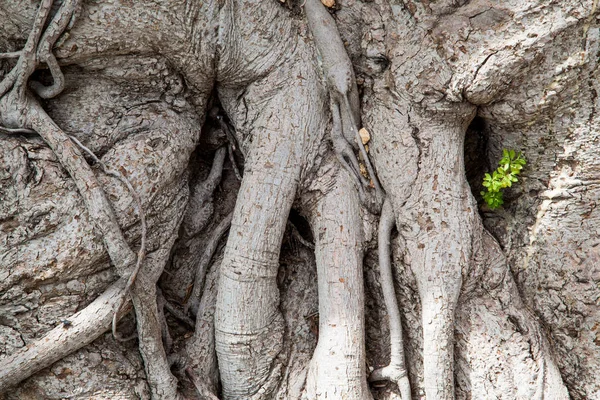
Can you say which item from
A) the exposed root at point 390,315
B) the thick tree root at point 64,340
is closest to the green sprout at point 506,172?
the exposed root at point 390,315

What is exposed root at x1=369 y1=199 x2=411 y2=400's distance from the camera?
238 centimetres

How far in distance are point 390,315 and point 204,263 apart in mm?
913

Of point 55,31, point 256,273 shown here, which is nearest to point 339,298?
point 256,273

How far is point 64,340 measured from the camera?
7.06 ft

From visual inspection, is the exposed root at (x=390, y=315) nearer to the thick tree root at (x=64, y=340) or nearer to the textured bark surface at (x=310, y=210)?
the textured bark surface at (x=310, y=210)

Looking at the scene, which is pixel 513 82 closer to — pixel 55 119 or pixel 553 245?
pixel 553 245

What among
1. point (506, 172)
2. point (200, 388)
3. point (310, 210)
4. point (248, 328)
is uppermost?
point (506, 172)

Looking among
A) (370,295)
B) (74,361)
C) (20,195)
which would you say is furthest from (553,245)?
(20,195)

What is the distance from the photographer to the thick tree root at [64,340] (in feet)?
6.93

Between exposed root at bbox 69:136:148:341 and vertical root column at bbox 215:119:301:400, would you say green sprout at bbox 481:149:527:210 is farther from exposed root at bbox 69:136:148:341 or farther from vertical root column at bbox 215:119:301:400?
exposed root at bbox 69:136:148:341

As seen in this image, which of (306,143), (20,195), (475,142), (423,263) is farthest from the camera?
(475,142)

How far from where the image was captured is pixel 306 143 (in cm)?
247

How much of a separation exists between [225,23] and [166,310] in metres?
1.36

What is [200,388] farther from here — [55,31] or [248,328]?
[55,31]
